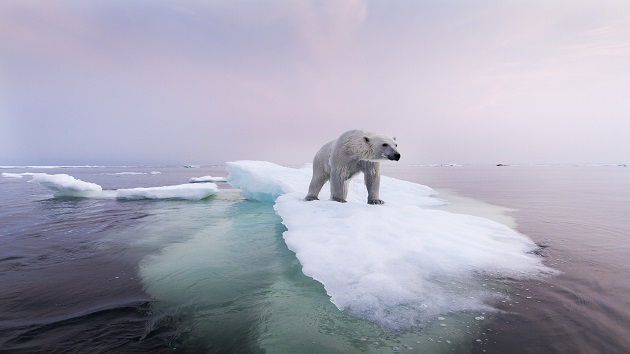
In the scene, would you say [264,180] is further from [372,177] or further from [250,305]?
[250,305]

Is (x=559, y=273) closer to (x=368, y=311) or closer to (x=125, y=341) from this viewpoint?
(x=368, y=311)

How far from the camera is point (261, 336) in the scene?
217 centimetres

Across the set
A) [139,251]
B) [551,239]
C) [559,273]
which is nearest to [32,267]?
[139,251]

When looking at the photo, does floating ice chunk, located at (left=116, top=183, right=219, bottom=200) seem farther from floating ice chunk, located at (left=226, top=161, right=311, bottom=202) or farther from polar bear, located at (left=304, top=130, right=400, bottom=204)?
polar bear, located at (left=304, top=130, right=400, bottom=204)

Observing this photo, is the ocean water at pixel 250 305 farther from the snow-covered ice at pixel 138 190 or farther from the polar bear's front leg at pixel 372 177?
the snow-covered ice at pixel 138 190

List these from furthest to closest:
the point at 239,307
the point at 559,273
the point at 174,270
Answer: the point at 174,270, the point at 559,273, the point at 239,307

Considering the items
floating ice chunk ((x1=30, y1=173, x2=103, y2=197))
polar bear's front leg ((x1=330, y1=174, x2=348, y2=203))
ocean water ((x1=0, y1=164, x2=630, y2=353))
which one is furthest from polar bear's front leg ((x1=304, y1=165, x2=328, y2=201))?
floating ice chunk ((x1=30, y1=173, x2=103, y2=197))

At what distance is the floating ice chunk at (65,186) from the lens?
524 inches

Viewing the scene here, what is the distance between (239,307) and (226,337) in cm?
47

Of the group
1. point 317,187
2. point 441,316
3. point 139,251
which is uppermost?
point 317,187

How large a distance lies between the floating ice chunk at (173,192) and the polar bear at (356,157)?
290 inches

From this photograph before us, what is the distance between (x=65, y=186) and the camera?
13555 millimetres

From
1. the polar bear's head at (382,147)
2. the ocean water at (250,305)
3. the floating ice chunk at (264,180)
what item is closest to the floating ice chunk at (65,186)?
the floating ice chunk at (264,180)

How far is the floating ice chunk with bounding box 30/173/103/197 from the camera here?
43.7 ft
